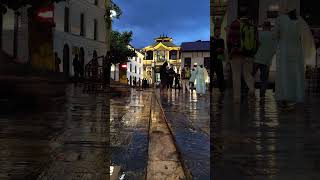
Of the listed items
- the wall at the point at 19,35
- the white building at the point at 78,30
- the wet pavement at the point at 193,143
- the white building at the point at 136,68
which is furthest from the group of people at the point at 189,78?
the white building at the point at 136,68

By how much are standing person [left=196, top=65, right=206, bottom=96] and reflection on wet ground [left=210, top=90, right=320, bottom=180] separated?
13462 mm

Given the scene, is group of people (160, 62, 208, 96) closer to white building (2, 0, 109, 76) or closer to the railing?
the railing

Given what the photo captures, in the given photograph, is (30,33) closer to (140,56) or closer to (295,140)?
(295,140)

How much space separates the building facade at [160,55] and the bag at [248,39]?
100 meters

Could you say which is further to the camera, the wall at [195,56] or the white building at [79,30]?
the wall at [195,56]

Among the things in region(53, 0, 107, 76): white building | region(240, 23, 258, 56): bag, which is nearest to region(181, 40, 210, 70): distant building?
region(53, 0, 107, 76): white building

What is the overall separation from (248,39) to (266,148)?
273 inches

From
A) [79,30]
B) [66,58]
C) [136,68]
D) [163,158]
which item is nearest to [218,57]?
[163,158]

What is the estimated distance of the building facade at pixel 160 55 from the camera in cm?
11481

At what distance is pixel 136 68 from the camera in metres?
114

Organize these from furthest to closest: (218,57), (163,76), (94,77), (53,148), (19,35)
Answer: (163,76) < (19,35) < (94,77) < (218,57) < (53,148)

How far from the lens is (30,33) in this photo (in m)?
22.4

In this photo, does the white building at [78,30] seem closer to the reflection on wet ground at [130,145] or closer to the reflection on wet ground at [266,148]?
the reflection on wet ground at [130,145]

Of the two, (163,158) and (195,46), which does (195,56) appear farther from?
(163,158)
